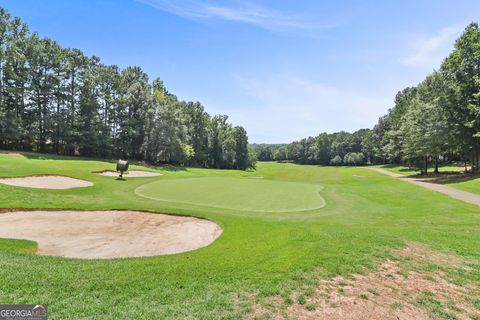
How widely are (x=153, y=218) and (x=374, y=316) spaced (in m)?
9.34

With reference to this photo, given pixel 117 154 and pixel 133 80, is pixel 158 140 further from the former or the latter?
pixel 133 80

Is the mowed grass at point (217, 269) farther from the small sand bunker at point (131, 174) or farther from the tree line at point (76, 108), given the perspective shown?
the tree line at point (76, 108)

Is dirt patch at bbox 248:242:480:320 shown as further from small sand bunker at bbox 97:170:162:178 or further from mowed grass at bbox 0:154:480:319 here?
small sand bunker at bbox 97:170:162:178

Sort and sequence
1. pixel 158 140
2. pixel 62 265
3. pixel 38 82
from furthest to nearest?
pixel 158 140 < pixel 38 82 < pixel 62 265

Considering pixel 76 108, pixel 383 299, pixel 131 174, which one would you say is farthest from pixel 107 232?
pixel 76 108

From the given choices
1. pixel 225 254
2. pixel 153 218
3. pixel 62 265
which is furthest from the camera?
pixel 153 218

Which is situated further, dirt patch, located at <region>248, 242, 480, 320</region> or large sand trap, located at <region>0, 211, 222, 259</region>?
large sand trap, located at <region>0, 211, 222, 259</region>

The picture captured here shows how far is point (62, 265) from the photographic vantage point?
6141 mm

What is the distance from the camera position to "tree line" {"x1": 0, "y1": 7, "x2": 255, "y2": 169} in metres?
40.9

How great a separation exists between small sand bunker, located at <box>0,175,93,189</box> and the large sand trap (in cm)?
771

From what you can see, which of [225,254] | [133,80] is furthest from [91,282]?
[133,80]

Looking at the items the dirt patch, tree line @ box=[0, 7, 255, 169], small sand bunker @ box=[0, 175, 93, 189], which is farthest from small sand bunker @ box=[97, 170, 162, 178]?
the dirt patch

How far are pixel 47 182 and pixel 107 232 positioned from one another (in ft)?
43.6

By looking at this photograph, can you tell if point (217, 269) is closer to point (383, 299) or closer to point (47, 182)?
point (383, 299)
